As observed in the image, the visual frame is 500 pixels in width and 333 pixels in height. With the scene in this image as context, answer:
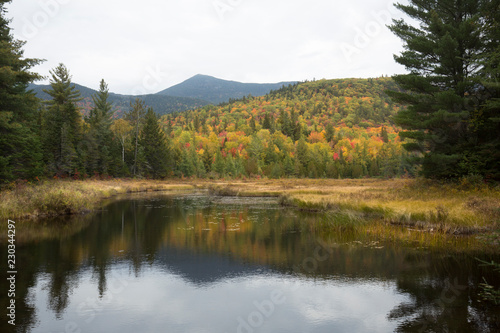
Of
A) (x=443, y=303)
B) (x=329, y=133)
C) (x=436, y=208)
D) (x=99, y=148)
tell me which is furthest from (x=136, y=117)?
(x=329, y=133)

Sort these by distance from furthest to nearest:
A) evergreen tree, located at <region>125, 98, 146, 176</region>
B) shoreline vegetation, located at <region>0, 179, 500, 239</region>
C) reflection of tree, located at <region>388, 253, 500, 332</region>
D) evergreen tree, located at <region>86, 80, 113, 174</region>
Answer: evergreen tree, located at <region>125, 98, 146, 176</region> → evergreen tree, located at <region>86, 80, 113, 174</region> → shoreline vegetation, located at <region>0, 179, 500, 239</region> → reflection of tree, located at <region>388, 253, 500, 332</region>

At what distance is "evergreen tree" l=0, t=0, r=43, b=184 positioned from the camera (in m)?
26.7

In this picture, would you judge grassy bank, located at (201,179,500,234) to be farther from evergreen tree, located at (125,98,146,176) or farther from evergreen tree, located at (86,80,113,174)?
evergreen tree, located at (125,98,146,176)

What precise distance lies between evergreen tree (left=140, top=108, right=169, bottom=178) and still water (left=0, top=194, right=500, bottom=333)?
6812 cm

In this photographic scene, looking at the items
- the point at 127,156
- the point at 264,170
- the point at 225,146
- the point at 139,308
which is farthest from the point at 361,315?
the point at 225,146

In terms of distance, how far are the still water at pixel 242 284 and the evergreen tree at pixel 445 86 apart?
13595mm

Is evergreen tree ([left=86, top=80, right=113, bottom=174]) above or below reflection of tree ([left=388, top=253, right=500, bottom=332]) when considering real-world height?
above

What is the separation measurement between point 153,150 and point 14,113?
181 feet

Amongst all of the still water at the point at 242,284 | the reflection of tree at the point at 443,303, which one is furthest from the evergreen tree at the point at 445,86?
the reflection of tree at the point at 443,303

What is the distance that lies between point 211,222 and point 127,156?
6672cm

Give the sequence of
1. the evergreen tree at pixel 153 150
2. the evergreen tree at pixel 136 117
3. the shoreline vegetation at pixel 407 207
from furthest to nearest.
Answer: the evergreen tree at pixel 153 150, the evergreen tree at pixel 136 117, the shoreline vegetation at pixel 407 207

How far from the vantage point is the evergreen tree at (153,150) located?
85188 millimetres

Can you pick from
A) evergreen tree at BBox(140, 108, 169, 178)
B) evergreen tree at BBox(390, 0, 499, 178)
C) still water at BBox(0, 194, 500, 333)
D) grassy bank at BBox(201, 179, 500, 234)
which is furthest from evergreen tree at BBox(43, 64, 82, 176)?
evergreen tree at BBox(390, 0, 499, 178)

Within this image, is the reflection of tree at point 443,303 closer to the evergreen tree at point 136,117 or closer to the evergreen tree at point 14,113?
the evergreen tree at point 14,113
